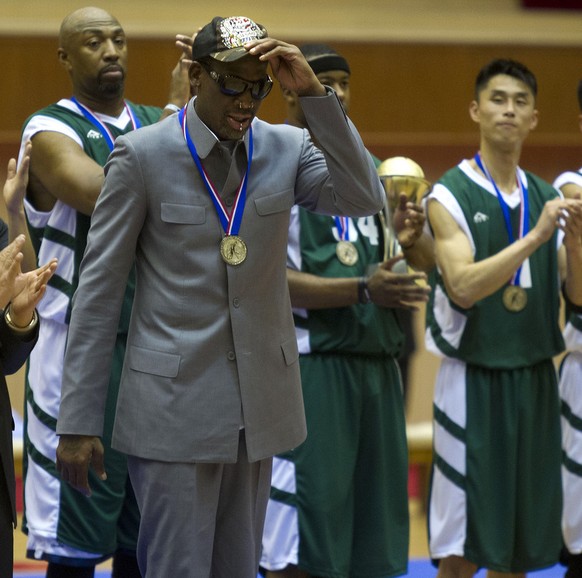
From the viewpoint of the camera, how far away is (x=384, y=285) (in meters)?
3.78

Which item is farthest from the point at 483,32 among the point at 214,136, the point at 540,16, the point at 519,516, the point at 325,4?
the point at 214,136

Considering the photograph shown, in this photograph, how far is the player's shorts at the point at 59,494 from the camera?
3.61 metres

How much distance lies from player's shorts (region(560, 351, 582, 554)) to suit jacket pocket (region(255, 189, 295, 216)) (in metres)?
1.95

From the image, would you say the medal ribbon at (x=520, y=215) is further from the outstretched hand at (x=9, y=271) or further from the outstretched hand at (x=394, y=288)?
the outstretched hand at (x=9, y=271)

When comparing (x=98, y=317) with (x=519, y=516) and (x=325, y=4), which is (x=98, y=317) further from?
(x=325, y=4)

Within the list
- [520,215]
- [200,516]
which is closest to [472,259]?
[520,215]

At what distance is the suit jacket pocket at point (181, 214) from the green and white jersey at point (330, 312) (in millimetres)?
1219

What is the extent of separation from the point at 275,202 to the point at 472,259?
146 cm

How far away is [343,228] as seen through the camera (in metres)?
3.99

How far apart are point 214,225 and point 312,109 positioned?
0.34 meters

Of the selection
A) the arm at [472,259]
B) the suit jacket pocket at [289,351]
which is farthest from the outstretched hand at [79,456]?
the arm at [472,259]

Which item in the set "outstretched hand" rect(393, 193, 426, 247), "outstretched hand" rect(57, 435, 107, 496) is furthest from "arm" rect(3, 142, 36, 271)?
"outstretched hand" rect(393, 193, 426, 247)

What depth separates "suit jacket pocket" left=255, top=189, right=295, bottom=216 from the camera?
2.80 metres

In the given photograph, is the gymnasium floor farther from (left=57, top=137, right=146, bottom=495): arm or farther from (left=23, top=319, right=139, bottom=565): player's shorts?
(left=57, top=137, right=146, bottom=495): arm
